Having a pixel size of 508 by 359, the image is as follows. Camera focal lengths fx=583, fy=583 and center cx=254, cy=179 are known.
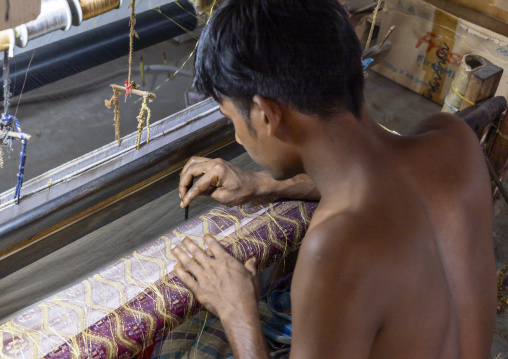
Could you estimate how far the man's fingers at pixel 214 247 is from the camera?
1.53 meters

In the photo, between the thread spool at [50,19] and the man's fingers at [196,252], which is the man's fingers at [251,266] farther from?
the thread spool at [50,19]

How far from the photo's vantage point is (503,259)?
10.4 ft

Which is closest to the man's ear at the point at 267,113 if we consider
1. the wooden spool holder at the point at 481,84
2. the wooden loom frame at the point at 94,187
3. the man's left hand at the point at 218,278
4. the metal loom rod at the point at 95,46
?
the man's left hand at the point at 218,278

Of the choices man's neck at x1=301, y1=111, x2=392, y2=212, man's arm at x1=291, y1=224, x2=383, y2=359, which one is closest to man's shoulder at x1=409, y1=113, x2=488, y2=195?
man's neck at x1=301, y1=111, x2=392, y2=212

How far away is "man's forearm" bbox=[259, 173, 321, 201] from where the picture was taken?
1.78m

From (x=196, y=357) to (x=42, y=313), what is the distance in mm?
458

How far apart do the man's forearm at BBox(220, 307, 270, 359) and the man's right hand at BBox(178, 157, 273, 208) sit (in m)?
0.45

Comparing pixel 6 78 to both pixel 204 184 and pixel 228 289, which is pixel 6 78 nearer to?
pixel 204 184

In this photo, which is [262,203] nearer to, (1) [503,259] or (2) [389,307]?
(2) [389,307]

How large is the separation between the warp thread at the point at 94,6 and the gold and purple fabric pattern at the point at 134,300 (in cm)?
75

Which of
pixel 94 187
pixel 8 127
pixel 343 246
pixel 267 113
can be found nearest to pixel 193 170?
pixel 94 187

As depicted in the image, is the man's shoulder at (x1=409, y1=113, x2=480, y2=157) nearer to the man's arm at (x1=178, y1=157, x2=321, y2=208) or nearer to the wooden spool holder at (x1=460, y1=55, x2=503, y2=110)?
the man's arm at (x1=178, y1=157, x2=321, y2=208)

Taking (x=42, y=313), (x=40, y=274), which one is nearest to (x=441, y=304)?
(x=42, y=313)

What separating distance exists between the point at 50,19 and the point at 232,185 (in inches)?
29.0
